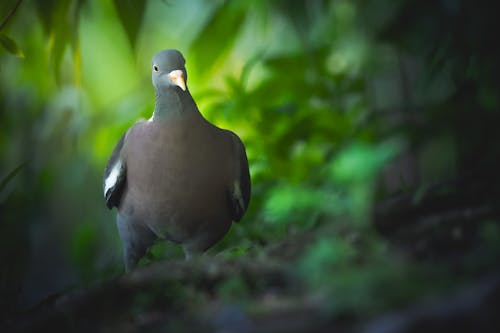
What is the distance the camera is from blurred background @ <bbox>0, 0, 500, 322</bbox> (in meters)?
0.84

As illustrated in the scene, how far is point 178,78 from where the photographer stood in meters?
1.43

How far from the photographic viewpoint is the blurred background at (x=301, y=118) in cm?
84

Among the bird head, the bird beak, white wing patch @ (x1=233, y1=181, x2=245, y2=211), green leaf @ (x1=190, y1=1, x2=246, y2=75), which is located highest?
green leaf @ (x1=190, y1=1, x2=246, y2=75)

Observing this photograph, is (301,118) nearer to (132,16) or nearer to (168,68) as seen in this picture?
(168,68)

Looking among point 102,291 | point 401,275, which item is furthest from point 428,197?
point 102,291

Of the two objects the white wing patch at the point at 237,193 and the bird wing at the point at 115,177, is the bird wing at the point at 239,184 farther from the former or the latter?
the bird wing at the point at 115,177

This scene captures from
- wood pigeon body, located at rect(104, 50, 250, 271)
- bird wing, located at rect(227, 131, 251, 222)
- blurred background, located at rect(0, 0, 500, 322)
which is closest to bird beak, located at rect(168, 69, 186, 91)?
wood pigeon body, located at rect(104, 50, 250, 271)

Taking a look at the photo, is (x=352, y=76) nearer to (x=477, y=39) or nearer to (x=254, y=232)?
(x=254, y=232)

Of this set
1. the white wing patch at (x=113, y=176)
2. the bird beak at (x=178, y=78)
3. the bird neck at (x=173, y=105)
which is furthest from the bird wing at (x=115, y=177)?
the bird beak at (x=178, y=78)

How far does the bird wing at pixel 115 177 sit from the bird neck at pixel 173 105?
0.19m

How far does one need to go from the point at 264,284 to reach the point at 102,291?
260 mm

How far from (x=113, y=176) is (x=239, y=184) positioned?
0.35 meters

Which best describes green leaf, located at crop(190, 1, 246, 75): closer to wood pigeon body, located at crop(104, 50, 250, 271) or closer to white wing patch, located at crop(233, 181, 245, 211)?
wood pigeon body, located at crop(104, 50, 250, 271)

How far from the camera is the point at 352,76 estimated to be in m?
2.17
